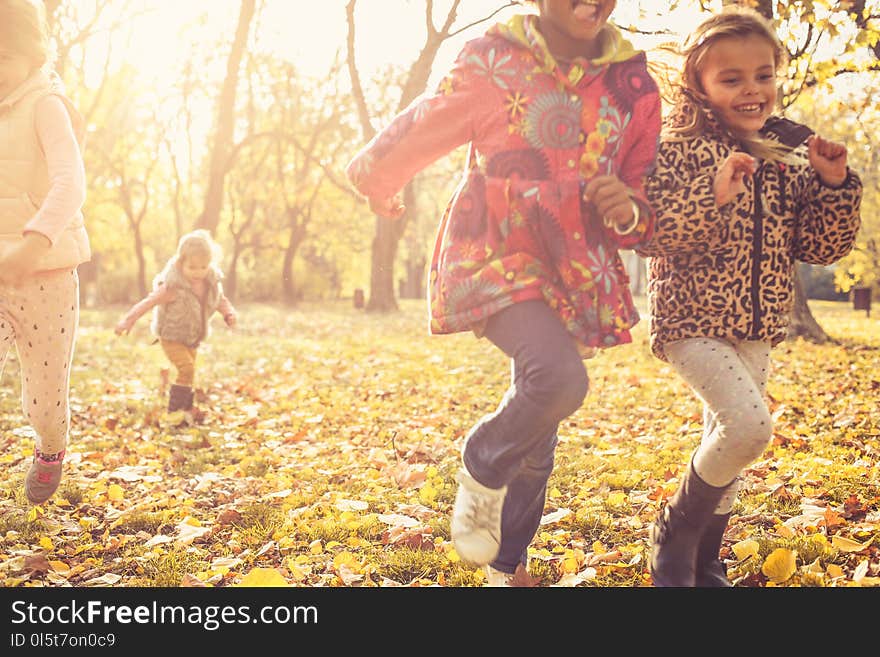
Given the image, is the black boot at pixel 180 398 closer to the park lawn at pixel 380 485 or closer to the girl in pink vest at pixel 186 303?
the girl in pink vest at pixel 186 303

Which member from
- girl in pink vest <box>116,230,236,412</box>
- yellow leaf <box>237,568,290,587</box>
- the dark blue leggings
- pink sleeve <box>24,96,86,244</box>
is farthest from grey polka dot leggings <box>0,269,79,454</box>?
girl in pink vest <box>116,230,236,412</box>

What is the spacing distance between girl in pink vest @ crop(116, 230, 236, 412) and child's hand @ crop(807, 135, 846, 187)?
508 cm

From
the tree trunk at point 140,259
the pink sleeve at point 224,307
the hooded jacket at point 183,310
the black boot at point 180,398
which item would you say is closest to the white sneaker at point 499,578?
the pink sleeve at point 224,307

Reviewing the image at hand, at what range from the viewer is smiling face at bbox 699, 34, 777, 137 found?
289cm

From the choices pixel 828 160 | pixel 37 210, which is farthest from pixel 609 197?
pixel 37 210

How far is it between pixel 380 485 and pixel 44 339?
83.0 inches

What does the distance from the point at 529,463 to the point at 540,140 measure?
114 centimetres

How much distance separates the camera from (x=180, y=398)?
719cm

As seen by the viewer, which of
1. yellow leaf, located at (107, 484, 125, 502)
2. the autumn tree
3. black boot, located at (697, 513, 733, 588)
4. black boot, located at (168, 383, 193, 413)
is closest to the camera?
black boot, located at (697, 513, 733, 588)

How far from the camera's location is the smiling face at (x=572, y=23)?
2623mm

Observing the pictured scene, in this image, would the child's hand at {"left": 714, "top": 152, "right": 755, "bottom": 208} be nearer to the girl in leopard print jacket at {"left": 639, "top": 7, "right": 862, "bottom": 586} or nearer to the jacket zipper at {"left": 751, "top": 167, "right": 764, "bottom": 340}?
the girl in leopard print jacket at {"left": 639, "top": 7, "right": 862, "bottom": 586}

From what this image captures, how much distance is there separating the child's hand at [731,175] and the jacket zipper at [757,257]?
138 millimetres

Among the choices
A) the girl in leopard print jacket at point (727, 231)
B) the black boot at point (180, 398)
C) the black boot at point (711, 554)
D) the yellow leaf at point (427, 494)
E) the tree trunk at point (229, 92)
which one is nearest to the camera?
the girl in leopard print jacket at point (727, 231)
